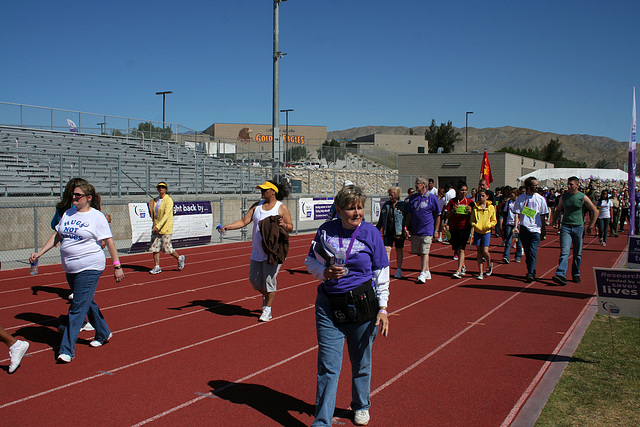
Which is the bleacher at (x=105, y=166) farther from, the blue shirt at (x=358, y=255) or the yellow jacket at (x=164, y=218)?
the blue shirt at (x=358, y=255)

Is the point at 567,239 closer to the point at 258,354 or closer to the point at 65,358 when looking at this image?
the point at 258,354

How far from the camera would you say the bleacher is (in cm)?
1908

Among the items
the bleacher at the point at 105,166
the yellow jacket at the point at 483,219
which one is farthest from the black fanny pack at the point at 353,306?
the bleacher at the point at 105,166

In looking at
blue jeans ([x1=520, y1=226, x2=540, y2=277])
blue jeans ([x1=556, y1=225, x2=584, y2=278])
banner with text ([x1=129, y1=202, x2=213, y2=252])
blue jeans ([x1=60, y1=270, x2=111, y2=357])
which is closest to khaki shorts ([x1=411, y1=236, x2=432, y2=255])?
blue jeans ([x1=520, y1=226, x2=540, y2=277])

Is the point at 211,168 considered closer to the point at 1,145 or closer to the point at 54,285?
the point at 1,145

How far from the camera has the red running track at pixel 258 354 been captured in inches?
180

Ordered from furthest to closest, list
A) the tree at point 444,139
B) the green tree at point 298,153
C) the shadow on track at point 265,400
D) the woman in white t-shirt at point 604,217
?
the tree at point 444,139 → the green tree at point 298,153 → the woman in white t-shirt at point 604,217 → the shadow on track at point 265,400

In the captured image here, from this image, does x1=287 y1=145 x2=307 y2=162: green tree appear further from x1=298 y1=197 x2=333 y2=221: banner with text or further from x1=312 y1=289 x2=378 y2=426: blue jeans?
x1=312 y1=289 x2=378 y2=426: blue jeans

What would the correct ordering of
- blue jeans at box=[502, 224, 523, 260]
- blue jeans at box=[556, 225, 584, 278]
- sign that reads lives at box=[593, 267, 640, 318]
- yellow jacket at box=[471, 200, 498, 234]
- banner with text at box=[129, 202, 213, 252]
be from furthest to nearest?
banner with text at box=[129, 202, 213, 252] < blue jeans at box=[502, 224, 523, 260] < yellow jacket at box=[471, 200, 498, 234] < blue jeans at box=[556, 225, 584, 278] < sign that reads lives at box=[593, 267, 640, 318]

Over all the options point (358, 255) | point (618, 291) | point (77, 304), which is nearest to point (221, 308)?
point (77, 304)

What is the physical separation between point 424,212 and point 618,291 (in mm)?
4682

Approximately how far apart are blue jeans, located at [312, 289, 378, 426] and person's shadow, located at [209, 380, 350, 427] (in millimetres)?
535

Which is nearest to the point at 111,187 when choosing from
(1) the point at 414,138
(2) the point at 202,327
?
(2) the point at 202,327

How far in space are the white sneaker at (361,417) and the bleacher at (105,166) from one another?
1673 cm
